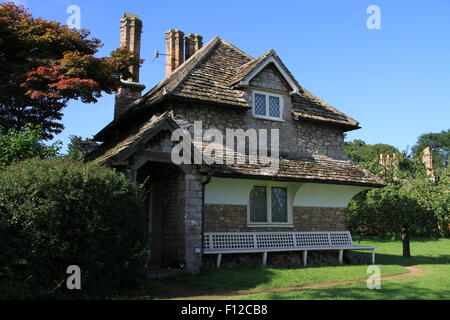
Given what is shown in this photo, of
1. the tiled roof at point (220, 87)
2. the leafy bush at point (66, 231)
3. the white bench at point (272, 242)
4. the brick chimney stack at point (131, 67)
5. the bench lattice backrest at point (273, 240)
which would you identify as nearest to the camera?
the leafy bush at point (66, 231)

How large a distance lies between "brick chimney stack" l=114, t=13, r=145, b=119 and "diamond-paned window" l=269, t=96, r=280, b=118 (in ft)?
20.0

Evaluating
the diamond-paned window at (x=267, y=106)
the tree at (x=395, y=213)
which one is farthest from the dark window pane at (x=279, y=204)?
the tree at (x=395, y=213)

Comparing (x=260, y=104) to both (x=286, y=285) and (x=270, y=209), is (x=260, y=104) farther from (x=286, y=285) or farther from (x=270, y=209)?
(x=286, y=285)

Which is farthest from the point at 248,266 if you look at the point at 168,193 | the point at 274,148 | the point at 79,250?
the point at 79,250

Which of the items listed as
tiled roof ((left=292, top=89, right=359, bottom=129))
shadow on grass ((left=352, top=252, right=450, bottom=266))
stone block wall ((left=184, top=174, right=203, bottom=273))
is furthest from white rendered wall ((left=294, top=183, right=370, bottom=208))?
stone block wall ((left=184, top=174, right=203, bottom=273))

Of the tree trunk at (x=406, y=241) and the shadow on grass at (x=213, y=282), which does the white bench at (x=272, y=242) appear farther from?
the tree trunk at (x=406, y=241)

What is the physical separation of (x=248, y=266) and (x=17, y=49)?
39.7 feet

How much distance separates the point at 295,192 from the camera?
16500 millimetres

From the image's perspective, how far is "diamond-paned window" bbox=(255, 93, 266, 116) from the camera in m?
17.0

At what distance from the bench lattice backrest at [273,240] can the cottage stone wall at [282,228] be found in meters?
0.40

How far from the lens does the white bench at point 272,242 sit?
13891 mm

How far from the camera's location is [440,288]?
10359mm

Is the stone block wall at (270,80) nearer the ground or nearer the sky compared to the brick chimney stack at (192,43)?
nearer the ground
